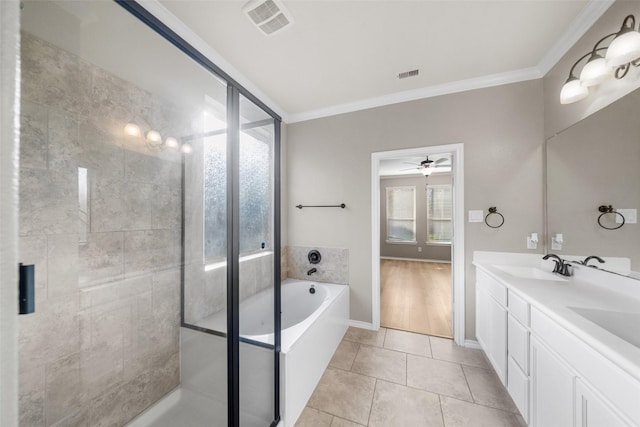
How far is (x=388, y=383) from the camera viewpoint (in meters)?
1.75

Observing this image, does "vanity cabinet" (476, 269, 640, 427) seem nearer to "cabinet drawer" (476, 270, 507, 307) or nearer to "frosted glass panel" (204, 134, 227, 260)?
"cabinet drawer" (476, 270, 507, 307)

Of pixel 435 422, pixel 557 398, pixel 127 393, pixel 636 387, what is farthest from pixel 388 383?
pixel 127 393

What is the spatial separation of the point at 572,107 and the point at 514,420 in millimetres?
2273

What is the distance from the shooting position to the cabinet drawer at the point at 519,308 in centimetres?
131

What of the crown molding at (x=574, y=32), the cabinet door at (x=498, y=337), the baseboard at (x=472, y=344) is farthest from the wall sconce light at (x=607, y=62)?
the baseboard at (x=472, y=344)

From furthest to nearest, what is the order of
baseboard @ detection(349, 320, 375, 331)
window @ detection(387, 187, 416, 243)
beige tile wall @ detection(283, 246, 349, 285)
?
window @ detection(387, 187, 416, 243) → beige tile wall @ detection(283, 246, 349, 285) → baseboard @ detection(349, 320, 375, 331)

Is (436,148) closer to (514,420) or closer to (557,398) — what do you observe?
(557,398)

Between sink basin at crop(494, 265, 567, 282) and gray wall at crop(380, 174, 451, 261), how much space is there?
4.30 m

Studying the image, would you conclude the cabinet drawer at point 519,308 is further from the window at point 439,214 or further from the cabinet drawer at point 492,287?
the window at point 439,214

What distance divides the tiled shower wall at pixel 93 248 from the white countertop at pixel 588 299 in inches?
82.9

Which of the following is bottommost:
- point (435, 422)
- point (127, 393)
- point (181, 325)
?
point (435, 422)

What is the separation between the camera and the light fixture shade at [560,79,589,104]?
5.15 feet

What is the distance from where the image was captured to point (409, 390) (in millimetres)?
1677

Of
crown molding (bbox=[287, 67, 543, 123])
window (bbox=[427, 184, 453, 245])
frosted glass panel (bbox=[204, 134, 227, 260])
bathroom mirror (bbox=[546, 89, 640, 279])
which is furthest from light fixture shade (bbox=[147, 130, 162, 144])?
window (bbox=[427, 184, 453, 245])
